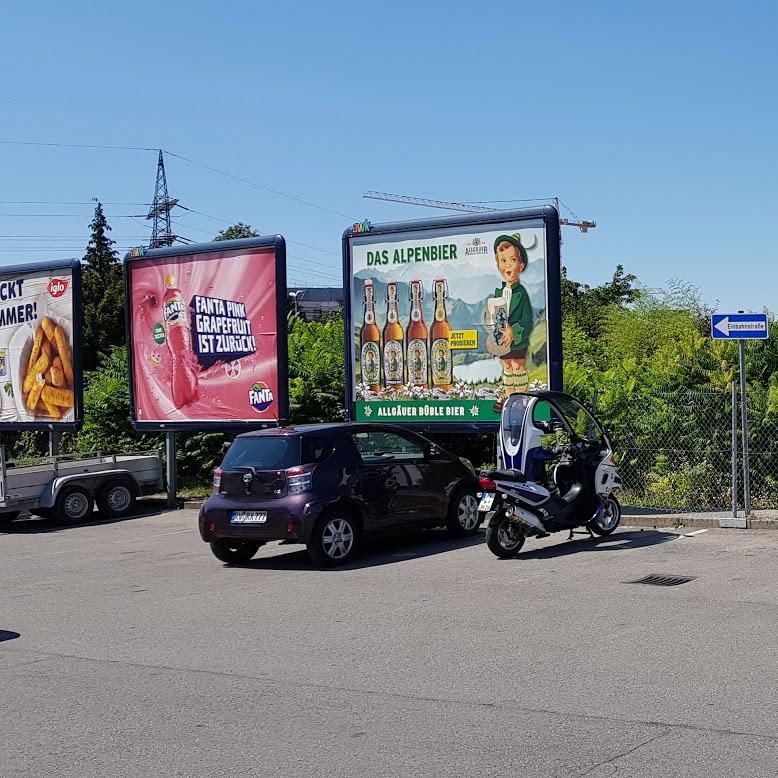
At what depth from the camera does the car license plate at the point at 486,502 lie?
12977 mm

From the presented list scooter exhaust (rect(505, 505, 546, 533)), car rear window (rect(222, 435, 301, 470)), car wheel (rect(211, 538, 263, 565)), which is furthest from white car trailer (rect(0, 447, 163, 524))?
scooter exhaust (rect(505, 505, 546, 533))

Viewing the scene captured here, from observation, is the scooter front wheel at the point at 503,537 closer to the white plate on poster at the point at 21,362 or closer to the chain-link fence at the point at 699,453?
the chain-link fence at the point at 699,453

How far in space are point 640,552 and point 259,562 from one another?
4.62m

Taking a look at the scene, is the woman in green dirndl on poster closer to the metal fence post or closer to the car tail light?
the metal fence post

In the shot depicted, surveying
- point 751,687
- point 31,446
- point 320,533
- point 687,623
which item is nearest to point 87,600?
point 320,533

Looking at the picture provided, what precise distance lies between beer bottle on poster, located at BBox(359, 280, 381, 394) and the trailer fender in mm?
5193

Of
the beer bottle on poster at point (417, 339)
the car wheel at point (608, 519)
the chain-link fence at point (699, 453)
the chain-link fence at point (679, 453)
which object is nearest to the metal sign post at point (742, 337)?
the chain-link fence at point (699, 453)

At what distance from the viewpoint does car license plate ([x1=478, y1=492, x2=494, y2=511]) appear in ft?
42.6

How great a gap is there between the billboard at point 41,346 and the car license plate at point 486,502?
1172cm

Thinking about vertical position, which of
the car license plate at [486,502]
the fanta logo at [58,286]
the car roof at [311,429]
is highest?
the fanta logo at [58,286]

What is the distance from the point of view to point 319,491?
13.0 metres

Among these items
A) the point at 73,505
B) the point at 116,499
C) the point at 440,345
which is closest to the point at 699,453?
the point at 440,345

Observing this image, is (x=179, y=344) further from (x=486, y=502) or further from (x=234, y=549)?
(x=486, y=502)

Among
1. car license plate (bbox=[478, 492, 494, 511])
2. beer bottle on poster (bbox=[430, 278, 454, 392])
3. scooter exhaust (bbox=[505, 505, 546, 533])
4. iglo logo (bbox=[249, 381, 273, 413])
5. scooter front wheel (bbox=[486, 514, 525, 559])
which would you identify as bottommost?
scooter front wheel (bbox=[486, 514, 525, 559])
